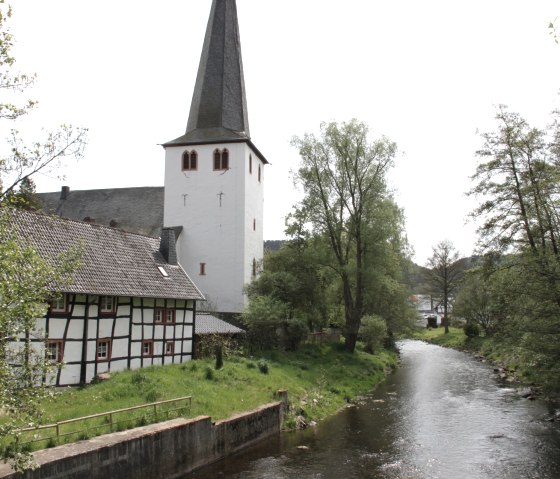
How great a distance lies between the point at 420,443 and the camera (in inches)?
703

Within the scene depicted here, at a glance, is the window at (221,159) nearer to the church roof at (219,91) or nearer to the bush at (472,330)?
the church roof at (219,91)

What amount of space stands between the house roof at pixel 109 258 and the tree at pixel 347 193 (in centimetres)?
1239

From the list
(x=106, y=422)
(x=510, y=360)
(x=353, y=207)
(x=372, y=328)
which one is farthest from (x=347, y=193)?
(x=106, y=422)

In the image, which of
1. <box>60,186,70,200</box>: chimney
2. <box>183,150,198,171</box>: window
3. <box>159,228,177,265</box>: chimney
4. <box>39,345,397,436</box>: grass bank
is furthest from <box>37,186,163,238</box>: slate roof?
<box>39,345,397,436</box>: grass bank

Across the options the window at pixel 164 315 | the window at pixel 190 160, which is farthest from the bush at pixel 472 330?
the window at pixel 164 315

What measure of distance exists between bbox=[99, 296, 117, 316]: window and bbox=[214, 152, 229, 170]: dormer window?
2010cm

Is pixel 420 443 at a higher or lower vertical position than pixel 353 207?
lower

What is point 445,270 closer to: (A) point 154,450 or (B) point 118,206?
(B) point 118,206

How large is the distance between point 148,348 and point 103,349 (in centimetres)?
259

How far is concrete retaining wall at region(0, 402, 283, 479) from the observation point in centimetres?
1128

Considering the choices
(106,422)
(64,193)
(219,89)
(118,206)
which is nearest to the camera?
(106,422)

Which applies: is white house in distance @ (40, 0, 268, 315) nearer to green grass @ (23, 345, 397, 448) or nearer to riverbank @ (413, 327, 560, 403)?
green grass @ (23, 345, 397, 448)

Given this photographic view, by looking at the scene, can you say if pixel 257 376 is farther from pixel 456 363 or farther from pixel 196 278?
pixel 456 363

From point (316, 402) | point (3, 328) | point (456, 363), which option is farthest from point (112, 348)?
point (456, 363)
